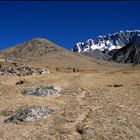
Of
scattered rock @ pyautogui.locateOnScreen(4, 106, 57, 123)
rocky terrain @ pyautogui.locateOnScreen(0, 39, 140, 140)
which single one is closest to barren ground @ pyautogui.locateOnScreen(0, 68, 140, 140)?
rocky terrain @ pyautogui.locateOnScreen(0, 39, 140, 140)

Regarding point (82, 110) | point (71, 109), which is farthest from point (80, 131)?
point (71, 109)

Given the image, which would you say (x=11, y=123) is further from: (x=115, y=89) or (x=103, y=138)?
(x=115, y=89)

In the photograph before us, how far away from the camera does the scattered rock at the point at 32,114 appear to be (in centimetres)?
3447

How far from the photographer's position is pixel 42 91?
145 feet

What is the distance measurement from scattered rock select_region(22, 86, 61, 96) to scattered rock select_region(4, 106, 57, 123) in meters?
7.26

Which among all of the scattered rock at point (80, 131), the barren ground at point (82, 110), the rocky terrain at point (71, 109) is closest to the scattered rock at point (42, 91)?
the rocky terrain at point (71, 109)

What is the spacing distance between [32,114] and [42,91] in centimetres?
943

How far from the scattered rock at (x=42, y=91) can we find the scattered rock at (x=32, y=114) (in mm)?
7256

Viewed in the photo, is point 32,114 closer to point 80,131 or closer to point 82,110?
point 82,110

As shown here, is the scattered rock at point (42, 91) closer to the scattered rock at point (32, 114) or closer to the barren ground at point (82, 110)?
the barren ground at point (82, 110)

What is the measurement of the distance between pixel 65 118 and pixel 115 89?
12.6 metres

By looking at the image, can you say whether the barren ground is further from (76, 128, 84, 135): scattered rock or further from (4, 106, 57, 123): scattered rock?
(4, 106, 57, 123): scattered rock

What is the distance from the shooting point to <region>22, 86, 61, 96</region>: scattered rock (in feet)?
144

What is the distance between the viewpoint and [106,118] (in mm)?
33562
